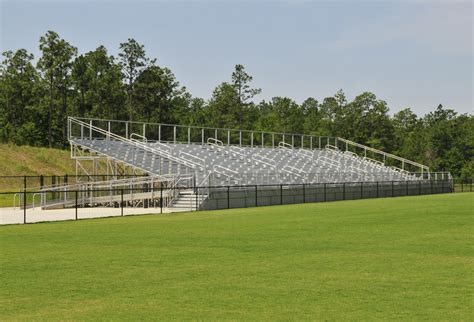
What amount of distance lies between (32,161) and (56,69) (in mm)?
24119

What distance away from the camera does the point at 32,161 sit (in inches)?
2739

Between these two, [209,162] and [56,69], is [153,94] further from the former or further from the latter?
[209,162]

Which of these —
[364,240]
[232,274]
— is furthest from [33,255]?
[364,240]

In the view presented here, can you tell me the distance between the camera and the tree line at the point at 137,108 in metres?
91.4

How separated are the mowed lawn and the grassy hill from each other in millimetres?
43260

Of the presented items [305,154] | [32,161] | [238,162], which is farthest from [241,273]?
[32,161]

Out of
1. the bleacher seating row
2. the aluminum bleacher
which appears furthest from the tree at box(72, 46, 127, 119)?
the bleacher seating row

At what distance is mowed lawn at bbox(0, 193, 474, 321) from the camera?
10.5 m

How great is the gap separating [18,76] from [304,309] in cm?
9020

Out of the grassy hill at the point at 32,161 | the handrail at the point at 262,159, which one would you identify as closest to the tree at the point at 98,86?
the grassy hill at the point at 32,161

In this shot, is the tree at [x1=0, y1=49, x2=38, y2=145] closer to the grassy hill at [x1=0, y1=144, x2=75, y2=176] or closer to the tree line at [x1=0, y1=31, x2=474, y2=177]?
the tree line at [x1=0, y1=31, x2=474, y2=177]

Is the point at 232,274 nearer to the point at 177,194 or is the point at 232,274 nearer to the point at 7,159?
the point at 177,194

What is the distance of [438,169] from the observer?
109 meters

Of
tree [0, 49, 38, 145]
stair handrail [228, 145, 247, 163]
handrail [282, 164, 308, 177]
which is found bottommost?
handrail [282, 164, 308, 177]
